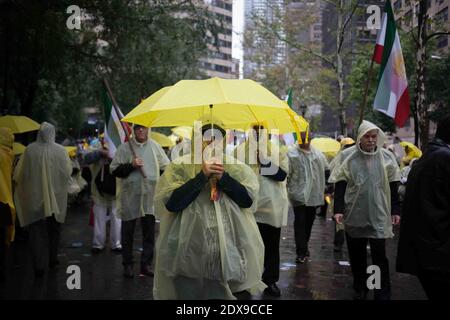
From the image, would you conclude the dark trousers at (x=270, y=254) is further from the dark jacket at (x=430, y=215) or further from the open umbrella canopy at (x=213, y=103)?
the dark jacket at (x=430, y=215)

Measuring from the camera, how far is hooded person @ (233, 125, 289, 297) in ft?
20.8

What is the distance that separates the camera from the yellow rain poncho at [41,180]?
7.21 meters

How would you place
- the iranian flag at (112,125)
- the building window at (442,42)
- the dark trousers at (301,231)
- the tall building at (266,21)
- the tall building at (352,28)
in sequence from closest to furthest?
the iranian flag at (112,125) → the dark trousers at (301,231) → the tall building at (352,28) → the tall building at (266,21) → the building window at (442,42)

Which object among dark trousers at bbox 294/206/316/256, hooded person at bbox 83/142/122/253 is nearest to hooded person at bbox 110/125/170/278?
hooded person at bbox 83/142/122/253

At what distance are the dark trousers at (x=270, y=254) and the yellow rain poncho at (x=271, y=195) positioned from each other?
0.34 ft

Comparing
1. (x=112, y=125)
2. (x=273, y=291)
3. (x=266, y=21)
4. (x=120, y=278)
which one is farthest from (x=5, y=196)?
(x=266, y=21)

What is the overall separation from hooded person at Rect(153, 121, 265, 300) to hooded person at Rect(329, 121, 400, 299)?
2180 mm

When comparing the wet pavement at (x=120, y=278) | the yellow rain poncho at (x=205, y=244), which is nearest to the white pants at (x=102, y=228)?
the wet pavement at (x=120, y=278)

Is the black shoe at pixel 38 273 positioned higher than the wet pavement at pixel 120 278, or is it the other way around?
the black shoe at pixel 38 273

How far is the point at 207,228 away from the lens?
412 centimetres

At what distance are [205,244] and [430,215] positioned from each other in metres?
1.61

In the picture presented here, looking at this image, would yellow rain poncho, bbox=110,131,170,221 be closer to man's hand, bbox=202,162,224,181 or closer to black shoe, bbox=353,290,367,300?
black shoe, bbox=353,290,367,300

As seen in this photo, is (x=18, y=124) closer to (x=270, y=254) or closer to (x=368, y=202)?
(x=270, y=254)
